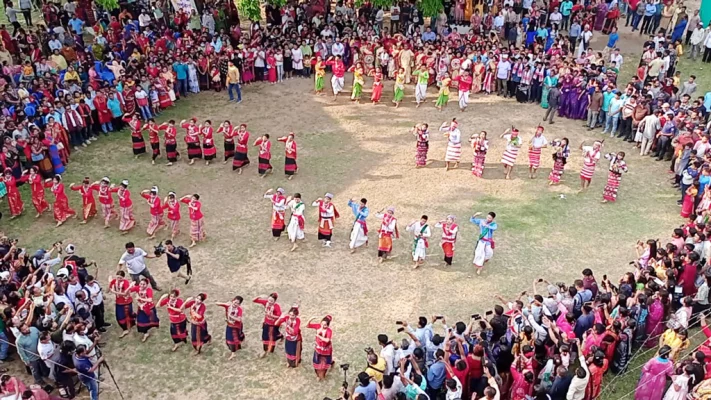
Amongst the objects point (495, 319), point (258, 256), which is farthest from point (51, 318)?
point (495, 319)

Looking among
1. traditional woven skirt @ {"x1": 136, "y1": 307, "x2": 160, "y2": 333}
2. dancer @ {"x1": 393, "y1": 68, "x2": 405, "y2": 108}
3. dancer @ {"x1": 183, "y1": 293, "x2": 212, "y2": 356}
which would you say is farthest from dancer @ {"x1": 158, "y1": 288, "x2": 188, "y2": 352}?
dancer @ {"x1": 393, "y1": 68, "x2": 405, "y2": 108}

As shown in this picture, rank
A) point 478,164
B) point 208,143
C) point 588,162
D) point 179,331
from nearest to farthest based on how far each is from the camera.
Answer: point 179,331, point 588,162, point 478,164, point 208,143

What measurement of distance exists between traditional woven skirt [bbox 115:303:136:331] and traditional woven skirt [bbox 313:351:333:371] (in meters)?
3.35

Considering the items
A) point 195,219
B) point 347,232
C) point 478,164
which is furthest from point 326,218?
point 478,164

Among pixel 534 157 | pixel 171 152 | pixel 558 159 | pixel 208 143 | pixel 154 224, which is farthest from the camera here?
pixel 171 152

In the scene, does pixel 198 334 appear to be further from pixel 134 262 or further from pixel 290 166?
pixel 290 166

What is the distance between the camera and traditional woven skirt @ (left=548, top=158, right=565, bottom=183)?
16.4 meters

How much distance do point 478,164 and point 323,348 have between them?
7.91m

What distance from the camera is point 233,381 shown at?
10781mm

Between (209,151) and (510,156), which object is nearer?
Answer: (510,156)

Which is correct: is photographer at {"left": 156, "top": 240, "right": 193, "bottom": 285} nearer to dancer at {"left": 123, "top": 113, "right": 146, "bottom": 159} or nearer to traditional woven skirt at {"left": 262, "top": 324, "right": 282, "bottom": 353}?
traditional woven skirt at {"left": 262, "top": 324, "right": 282, "bottom": 353}

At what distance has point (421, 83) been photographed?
20656mm

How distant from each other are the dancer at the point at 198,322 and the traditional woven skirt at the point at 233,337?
373 mm

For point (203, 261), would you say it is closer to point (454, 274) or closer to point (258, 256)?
point (258, 256)
